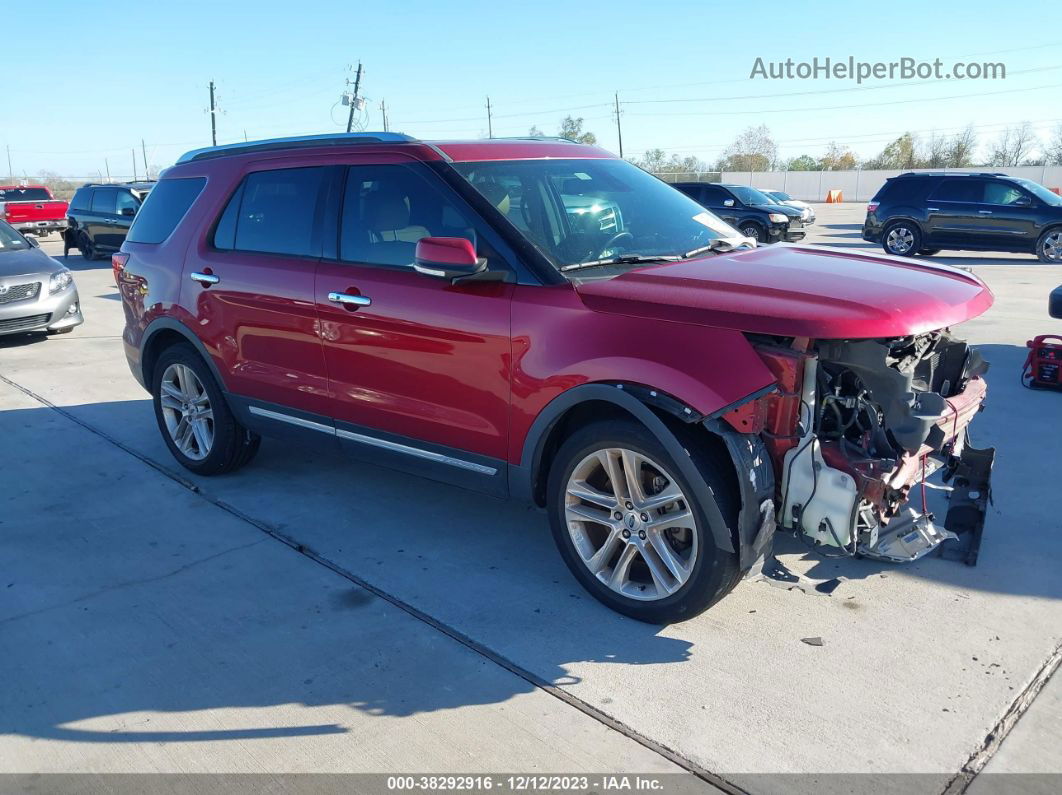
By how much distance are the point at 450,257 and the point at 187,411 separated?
278 centimetres

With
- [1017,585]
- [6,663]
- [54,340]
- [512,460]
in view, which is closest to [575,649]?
[512,460]

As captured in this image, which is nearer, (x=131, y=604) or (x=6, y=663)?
(x=6, y=663)

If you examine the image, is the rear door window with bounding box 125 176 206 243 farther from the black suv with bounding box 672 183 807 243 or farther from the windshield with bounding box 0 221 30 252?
the black suv with bounding box 672 183 807 243

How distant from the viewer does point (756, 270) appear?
12.3 ft

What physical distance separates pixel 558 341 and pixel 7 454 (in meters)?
4.56

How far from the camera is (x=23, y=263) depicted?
1037cm

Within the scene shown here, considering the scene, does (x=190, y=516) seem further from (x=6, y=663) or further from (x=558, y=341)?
(x=558, y=341)

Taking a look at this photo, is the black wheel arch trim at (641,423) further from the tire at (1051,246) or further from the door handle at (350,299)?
the tire at (1051,246)

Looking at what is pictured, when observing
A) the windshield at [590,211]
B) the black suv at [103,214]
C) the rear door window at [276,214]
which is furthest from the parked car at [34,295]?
the black suv at [103,214]

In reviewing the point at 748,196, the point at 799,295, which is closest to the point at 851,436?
the point at 799,295

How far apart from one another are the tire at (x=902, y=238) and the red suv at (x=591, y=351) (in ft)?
49.5

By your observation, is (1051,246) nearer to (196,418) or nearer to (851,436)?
(851,436)

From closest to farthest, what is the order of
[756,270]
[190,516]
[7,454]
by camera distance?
[756,270]
[190,516]
[7,454]

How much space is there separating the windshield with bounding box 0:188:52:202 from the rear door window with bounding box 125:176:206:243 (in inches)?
1151
